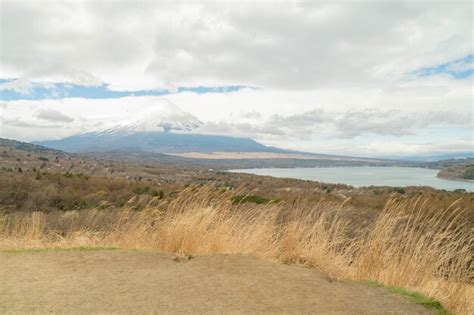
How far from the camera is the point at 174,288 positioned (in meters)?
4.19

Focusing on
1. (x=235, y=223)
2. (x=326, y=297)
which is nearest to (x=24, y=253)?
(x=235, y=223)

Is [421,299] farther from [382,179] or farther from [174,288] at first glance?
[382,179]

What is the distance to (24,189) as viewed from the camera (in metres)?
23.8

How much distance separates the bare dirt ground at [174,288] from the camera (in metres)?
3.73

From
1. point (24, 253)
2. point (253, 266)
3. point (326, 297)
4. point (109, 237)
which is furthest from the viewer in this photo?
point (109, 237)

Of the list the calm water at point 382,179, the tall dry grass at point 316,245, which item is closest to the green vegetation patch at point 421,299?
the tall dry grass at point 316,245

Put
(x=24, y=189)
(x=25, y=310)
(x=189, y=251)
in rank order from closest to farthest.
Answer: (x=25, y=310), (x=189, y=251), (x=24, y=189)

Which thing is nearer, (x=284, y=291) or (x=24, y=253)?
(x=284, y=291)

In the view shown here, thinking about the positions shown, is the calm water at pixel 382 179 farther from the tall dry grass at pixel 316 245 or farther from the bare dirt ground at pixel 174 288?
the bare dirt ground at pixel 174 288

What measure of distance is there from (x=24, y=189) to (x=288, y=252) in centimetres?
2218

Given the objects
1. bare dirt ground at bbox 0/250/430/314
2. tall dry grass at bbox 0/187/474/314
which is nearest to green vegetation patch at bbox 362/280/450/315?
bare dirt ground at bbox 0/250/430/314

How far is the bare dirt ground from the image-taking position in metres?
3.73

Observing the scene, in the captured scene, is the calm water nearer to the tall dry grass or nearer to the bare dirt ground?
the tall dry grass

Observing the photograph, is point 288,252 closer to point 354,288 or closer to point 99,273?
point 354,288
